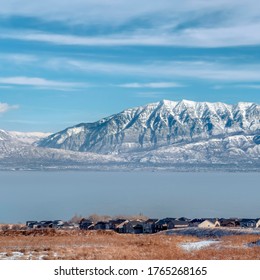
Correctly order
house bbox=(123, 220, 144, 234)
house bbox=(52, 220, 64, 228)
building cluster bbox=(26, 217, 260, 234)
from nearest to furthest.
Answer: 1. house bbox=(123, 220, 144, 234)
2. building cluster bbox=(26, 217, 260, 234)
3. house bbox=(52, 220, 64, 228)

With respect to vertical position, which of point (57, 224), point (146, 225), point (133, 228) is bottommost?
point (57, 224)

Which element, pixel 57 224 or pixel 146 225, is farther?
pixel 57 224

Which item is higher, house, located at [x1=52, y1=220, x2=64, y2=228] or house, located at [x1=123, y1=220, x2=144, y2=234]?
house, located at [x1=123, y1=220, x2=144, y2=234]

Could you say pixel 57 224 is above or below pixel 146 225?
below

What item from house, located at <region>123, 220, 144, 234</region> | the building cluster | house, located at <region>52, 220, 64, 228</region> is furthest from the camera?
house, located at <region>52, 220, 64, 228</region>

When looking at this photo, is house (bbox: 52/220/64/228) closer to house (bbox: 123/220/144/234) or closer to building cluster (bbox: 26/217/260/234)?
building cluster (bbox: 26/217/260/234)

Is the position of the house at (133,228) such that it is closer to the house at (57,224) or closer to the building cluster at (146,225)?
the building cluster at (146,225)

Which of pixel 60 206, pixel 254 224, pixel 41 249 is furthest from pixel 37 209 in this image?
pixel 41 249

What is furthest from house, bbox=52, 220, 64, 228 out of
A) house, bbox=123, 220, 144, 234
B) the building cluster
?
house, bbox=123, 220, 144, 234

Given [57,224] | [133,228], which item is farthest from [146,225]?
[57,224]

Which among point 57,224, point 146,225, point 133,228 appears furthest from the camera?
point 57,224

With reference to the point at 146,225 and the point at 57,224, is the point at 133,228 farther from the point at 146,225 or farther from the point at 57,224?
the point at 57,224

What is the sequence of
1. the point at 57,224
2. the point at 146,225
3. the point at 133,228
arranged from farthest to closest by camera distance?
1. the point at 57,224
2. the point at 133,228
3. the point at 146,225

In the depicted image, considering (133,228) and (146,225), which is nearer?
(146,225)
